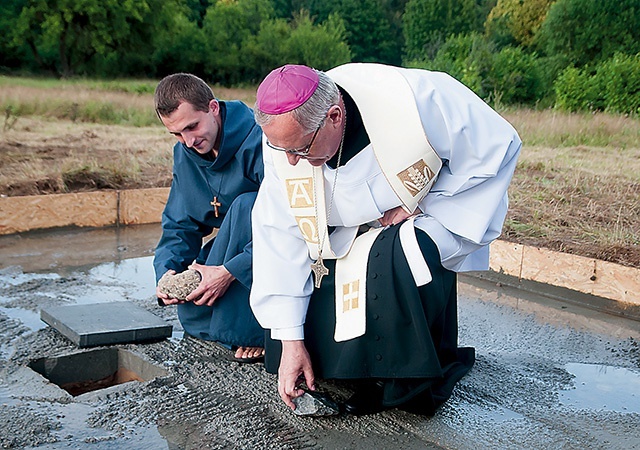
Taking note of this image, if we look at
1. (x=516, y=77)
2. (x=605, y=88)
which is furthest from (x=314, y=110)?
(x=516, y=77)

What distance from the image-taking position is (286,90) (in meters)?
2.88

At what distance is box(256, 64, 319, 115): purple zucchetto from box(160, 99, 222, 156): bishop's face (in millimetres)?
940

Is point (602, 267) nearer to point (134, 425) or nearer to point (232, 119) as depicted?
point (232, 119)

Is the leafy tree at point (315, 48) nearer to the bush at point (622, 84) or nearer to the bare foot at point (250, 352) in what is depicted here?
the bush at point (622, 84)

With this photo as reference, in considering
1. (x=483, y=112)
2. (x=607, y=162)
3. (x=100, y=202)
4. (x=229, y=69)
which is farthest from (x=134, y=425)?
(x=229, y=69)

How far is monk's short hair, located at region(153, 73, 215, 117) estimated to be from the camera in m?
3.78

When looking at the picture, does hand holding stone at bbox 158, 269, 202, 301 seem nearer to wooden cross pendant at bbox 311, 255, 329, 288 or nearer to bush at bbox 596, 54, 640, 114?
wooden cross pendant at bbox 311, 255, 329, 288

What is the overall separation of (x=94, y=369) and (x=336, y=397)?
1.37 meters

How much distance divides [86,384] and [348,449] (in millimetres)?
1675

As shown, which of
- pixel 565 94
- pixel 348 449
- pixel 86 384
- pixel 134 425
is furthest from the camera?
pixel 565 94

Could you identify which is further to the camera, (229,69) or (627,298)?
(229,69)

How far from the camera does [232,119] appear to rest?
13.4ft

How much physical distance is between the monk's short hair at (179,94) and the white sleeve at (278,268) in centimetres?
68

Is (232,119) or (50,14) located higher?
(50,14)
